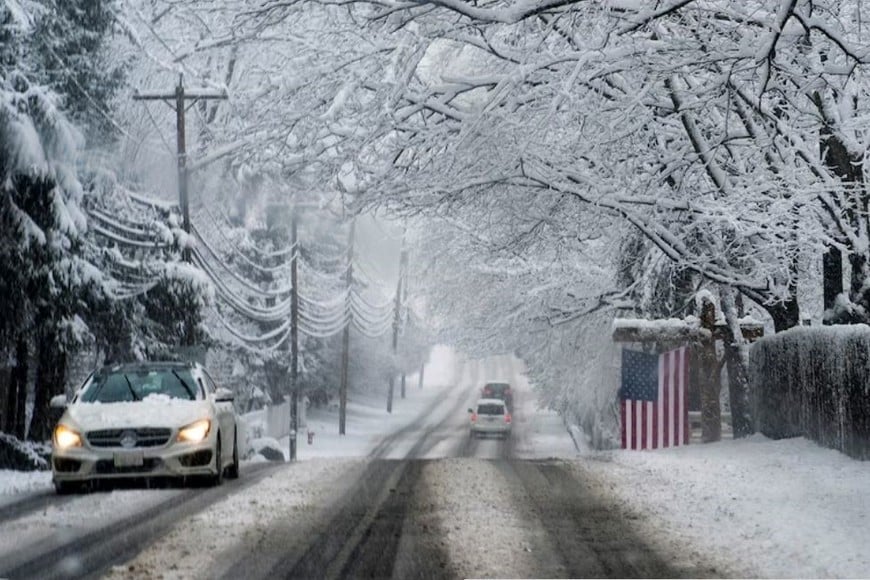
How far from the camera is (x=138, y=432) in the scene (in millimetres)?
13062

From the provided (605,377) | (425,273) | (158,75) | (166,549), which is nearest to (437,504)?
(166,549)

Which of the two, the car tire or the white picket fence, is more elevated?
the car tire

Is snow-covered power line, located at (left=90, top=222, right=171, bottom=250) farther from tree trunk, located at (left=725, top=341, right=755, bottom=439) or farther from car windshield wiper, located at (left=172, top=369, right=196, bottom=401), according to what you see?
tree trunk, located at (left=725, top=341, right=755, bottom=439)

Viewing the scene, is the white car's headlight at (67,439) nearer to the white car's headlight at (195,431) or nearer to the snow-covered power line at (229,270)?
the white car's headlight at (195,431)

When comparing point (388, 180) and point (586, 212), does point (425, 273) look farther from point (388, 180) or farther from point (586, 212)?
point (388, 180)

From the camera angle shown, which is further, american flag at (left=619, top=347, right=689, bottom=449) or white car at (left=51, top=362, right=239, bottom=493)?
american flag at (left=619, top=347, right=689, bottom=449)

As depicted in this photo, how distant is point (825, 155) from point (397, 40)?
758cm

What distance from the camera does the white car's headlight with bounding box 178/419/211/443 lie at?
13.3 metres

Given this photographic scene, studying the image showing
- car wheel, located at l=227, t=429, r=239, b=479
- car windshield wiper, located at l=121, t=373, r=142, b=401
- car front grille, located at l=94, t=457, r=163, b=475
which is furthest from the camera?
car wheel, located at l=227, t=429, r=239, b=479

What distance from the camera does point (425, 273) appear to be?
39.6 metres

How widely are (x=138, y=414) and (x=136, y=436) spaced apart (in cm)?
31

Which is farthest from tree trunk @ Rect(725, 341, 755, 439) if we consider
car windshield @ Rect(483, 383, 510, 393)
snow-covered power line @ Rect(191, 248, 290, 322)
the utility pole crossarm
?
car windshield @ Rect(483, 383, 510, 393)

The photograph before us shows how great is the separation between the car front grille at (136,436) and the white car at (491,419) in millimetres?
41125

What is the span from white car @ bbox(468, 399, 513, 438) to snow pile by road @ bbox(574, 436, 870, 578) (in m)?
34.9
